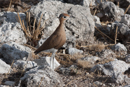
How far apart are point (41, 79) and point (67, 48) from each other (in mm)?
2463

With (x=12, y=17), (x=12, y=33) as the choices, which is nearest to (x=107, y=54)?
(x=12, y=33)

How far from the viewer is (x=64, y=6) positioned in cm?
662

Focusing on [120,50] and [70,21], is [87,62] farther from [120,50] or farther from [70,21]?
[70,21]

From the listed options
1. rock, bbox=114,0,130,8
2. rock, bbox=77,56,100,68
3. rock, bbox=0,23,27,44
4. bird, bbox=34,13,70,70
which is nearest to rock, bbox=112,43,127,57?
rock, bbox=77,56,100,68

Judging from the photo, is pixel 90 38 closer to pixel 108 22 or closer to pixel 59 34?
pixel 108 22

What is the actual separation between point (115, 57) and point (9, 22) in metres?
3.41

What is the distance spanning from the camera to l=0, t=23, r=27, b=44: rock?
5.64 m

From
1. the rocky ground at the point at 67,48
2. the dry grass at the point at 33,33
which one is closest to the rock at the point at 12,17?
the rocky ground at the point at 67,48

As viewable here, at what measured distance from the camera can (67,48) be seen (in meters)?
5.65

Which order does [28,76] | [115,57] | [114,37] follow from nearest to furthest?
[28,76] < [115,57] < [114,37]

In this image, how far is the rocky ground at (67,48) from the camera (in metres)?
3.80

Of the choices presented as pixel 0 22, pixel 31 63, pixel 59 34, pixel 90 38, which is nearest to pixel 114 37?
pixel 90 38

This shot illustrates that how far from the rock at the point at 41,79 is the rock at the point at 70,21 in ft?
8.37

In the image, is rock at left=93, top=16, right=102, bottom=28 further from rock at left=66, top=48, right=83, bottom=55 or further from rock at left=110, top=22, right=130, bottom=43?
rock at left=66, top=48, right=83, bottom=55
